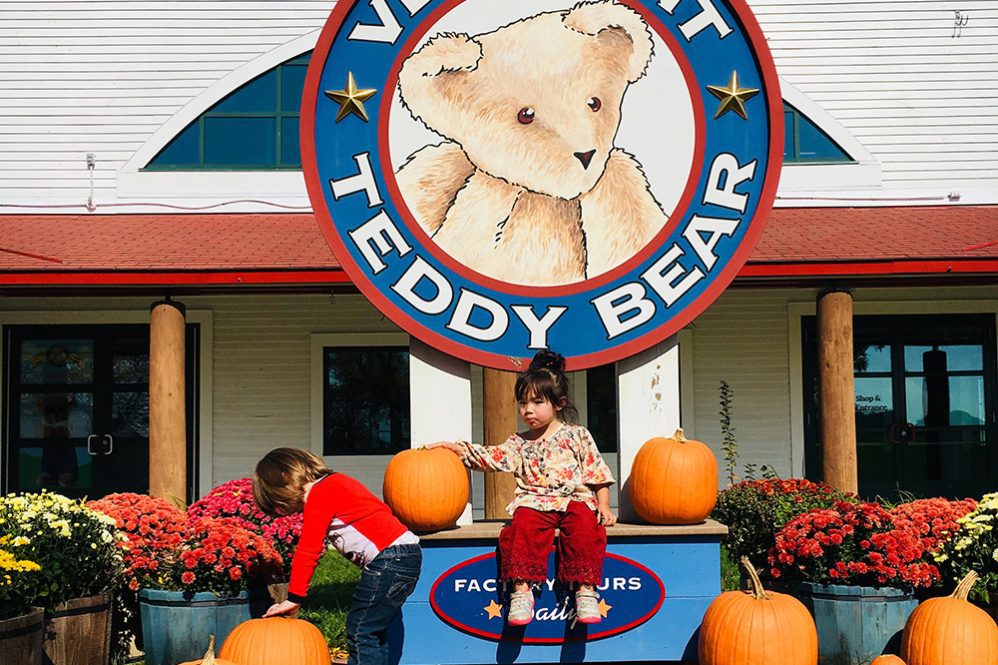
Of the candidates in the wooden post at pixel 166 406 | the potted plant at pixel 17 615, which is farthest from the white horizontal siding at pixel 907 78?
the potted plant at pixel 17 615

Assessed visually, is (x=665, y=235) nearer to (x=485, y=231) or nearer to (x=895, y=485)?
(x=485, y=231)

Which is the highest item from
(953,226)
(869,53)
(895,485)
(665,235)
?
(869,53)

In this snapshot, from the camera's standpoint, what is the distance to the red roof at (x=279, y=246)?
36.8 feet

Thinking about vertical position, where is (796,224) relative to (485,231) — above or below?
above

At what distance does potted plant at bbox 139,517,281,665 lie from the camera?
19.8 feet

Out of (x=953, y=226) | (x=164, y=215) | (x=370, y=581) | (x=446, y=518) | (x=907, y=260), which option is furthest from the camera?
(x=164, y=215)

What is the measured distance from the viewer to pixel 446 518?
569 cm

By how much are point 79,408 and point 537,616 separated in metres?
9.95

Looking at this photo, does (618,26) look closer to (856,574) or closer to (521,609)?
(521,609)

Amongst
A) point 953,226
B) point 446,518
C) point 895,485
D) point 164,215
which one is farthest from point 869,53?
point 446,518

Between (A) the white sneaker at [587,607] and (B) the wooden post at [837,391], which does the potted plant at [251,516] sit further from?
(B) the wooden post at [837,391]

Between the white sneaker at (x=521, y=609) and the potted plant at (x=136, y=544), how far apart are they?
6.95 ft

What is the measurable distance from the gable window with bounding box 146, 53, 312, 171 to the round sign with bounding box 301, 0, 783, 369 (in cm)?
802

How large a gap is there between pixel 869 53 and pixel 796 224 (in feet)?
9.88
